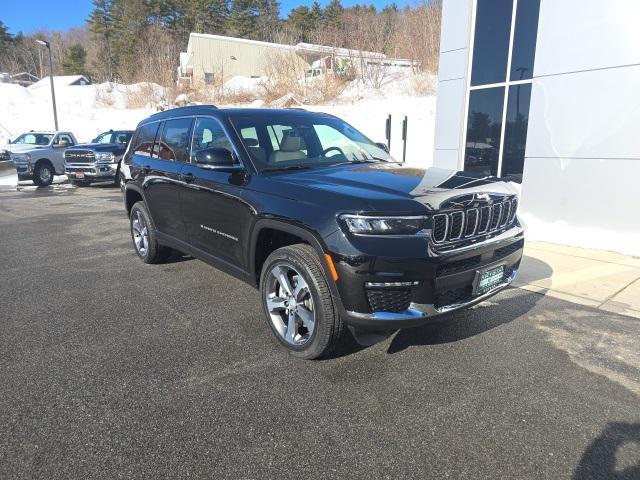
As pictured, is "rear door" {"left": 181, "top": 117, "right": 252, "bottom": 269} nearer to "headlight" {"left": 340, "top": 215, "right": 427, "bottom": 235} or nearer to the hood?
the hood

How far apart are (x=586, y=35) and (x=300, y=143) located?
5.31 metres

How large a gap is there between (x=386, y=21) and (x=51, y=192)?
26.6 meters

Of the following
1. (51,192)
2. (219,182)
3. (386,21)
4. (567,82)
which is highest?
(386,21)

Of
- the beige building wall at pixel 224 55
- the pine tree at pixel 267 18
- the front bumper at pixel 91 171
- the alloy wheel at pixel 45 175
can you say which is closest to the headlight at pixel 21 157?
the alloy wheel at pixel 45 175

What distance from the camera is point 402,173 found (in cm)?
359

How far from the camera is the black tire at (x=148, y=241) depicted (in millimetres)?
5461

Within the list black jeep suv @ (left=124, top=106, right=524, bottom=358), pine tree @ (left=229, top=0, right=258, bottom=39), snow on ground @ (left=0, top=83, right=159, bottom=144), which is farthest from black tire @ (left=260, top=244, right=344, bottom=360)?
pine tree @ (left=229, top=0, right=258, bottom=39)

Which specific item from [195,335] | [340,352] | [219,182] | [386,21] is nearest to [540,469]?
[340,352]

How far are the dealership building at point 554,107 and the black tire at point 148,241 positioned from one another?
5869 millimetres

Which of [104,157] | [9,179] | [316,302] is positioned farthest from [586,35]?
[9,179]

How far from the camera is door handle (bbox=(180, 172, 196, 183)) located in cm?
428

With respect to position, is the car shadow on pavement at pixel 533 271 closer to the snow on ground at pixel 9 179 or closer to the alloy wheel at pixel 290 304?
the alloy wheel at pixel 290 304

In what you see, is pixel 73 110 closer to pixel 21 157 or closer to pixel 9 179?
pixel 9 179

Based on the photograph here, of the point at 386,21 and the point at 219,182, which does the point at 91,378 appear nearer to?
the point at 219,182
